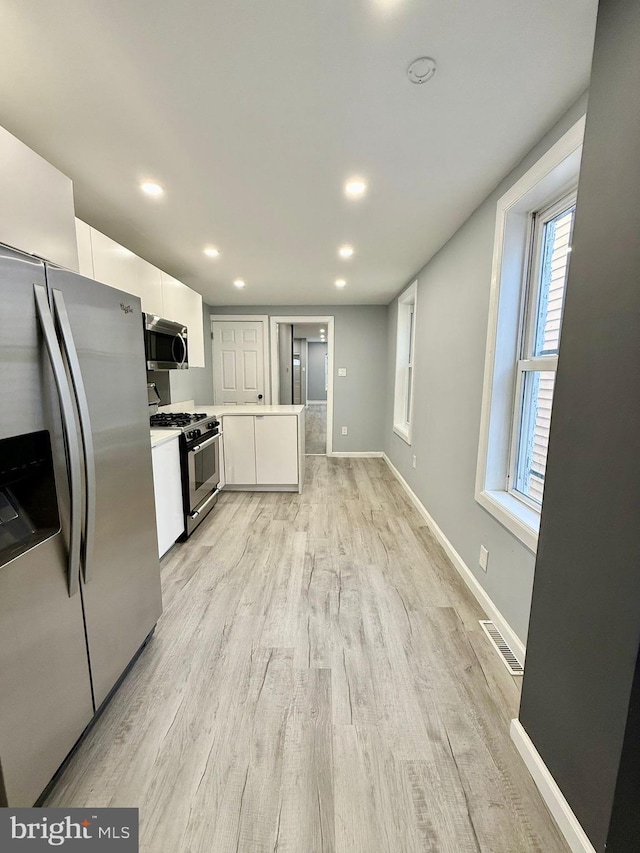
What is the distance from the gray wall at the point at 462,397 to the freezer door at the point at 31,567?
5.99 feet

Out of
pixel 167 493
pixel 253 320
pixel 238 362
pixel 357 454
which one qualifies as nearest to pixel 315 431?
pixel 357 454

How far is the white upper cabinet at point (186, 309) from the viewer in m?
2.89

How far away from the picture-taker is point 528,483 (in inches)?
71.9

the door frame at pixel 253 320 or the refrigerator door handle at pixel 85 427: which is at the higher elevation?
the door frame at pixel 253 320

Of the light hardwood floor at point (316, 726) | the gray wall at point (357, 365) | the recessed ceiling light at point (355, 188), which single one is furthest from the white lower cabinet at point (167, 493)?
the gray wall at point (357, 365)

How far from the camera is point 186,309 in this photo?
3.29 meters

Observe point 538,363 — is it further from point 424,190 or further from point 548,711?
point 548,711

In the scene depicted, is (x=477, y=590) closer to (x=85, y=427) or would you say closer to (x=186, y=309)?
(x=85, y=427)

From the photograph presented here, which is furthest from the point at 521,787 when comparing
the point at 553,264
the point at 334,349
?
the point at 334,349

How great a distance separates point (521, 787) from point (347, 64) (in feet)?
8.08

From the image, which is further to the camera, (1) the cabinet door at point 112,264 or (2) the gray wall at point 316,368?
(2) the gray wall at point 316,368

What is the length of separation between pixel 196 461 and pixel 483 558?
222 cm

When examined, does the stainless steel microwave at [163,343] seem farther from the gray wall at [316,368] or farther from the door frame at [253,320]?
the gray wall at [316,368]

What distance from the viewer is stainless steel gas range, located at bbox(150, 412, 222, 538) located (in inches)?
104
